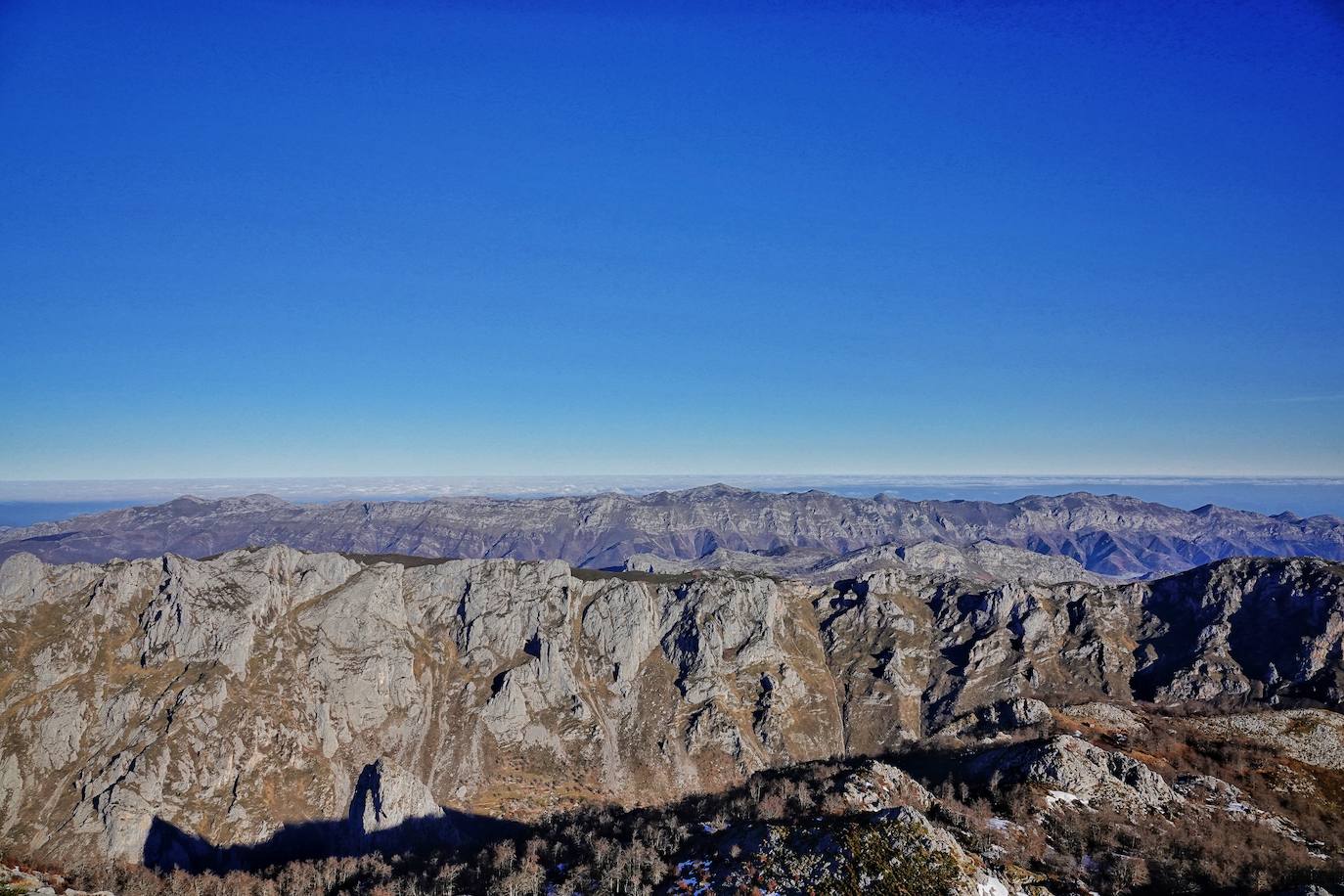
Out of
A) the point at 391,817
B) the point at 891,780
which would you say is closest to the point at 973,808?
the point at 891,780

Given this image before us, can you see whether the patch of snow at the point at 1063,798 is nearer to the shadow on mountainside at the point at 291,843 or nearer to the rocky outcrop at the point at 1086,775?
the rocky outcrop at the point at 1086,775

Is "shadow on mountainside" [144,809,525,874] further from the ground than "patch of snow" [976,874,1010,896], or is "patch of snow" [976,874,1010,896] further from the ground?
"patch of snow" [976,874,1010,896]

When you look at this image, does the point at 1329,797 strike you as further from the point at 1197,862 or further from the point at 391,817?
the point at 391,817

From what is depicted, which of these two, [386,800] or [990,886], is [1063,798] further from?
[386,800]

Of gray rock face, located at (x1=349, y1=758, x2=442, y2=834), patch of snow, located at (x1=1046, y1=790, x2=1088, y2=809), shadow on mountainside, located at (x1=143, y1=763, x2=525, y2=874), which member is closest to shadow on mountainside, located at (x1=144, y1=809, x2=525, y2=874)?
shadow on mountainside, located at (x1=143, y1=763, x2=525, y2=874)

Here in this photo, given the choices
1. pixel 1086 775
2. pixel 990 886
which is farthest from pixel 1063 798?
pixel 990 886

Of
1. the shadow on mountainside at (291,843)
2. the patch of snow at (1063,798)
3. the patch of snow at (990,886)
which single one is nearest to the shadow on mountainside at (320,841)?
the shadow on mountainside at (291,843)

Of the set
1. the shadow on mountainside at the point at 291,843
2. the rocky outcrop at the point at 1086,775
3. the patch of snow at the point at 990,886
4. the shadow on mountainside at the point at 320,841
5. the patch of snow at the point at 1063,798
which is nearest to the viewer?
the patch of snow at the point at 990,886

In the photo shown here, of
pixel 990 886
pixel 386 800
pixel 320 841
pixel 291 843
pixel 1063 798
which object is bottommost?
pixel 320 841

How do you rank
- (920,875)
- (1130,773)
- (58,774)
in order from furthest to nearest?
(58,774) < (1130,773) < (920,875)

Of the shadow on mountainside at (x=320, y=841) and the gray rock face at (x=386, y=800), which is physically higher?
the gray rock face at (x=386, y=800)

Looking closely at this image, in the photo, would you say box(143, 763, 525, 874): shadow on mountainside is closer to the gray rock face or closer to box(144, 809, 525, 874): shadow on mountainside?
box(144, 809, 525, 874): shadow on mountainside
